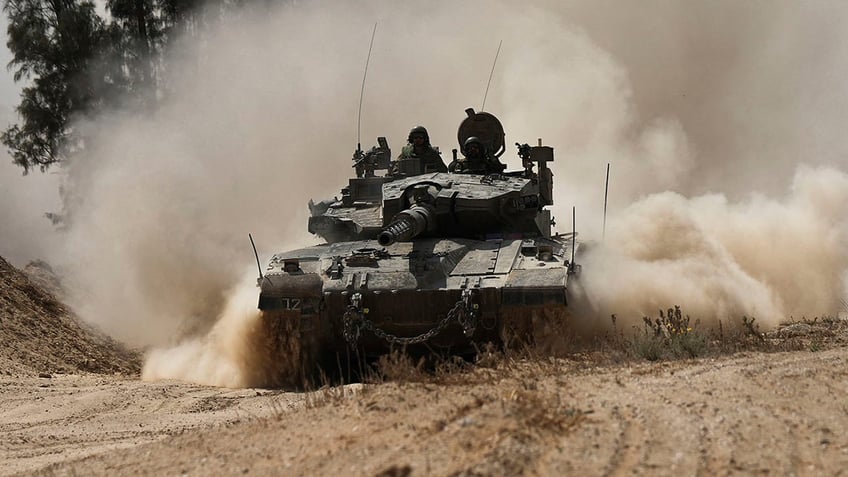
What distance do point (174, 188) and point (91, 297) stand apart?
126 inches

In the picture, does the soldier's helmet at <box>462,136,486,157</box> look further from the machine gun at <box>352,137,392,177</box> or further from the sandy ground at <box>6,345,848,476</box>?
the sandy ground at <box>6,345,848,476</box>

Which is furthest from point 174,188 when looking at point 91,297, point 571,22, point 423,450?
point 423,450

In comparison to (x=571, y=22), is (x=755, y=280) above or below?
below

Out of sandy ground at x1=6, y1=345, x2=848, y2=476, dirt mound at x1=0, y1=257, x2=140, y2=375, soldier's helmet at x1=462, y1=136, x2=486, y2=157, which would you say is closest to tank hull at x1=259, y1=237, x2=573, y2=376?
sandy ground at x1=6, y1=345, x2=848, y2=476

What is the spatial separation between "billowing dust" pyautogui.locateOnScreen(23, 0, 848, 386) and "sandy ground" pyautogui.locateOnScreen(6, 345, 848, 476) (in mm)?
12592

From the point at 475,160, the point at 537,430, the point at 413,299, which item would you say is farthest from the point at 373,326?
the point at 537,430

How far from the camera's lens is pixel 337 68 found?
96.4 ft

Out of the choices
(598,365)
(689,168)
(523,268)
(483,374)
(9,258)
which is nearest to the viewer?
(483,374)

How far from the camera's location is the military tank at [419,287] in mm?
12242

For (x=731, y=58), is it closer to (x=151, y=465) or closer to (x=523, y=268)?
(x=523, y=268)

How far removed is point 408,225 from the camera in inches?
527

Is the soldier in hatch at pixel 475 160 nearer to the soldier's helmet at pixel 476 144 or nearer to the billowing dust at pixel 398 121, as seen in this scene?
the soldier's helmet at pixel 476 144

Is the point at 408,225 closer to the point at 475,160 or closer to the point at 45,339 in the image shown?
the point at 475,160

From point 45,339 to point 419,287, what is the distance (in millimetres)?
7408
